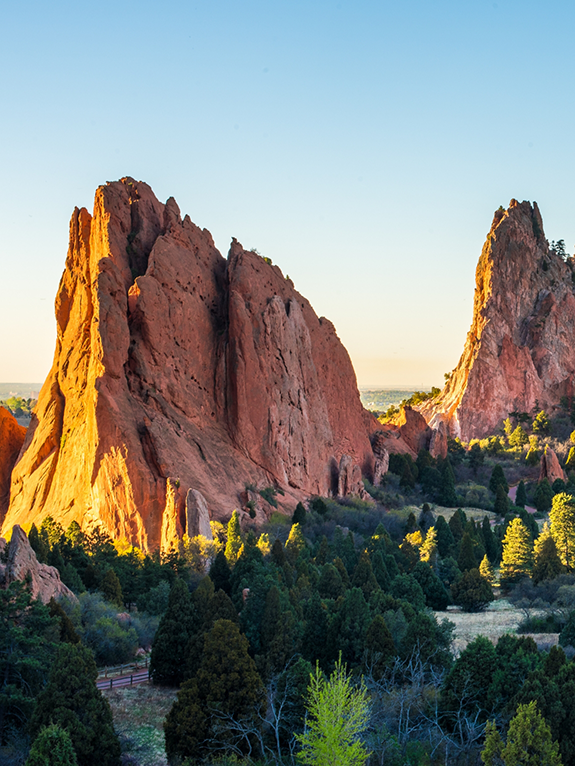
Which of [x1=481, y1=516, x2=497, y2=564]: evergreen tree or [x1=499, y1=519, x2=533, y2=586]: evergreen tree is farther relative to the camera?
[x1=481, y1=516, x2=497, y2=564]: evergreen tree

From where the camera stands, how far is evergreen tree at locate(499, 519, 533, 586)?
4619 centimetres

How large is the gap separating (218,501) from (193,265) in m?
17.7

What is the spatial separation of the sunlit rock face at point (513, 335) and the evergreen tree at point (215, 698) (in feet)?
274

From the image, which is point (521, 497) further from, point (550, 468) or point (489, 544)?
point (489, 544)

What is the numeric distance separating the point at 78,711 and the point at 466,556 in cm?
3128

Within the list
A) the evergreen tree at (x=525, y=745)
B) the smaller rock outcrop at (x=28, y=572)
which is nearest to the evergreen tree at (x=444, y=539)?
the smaller rock outcrop at (x=28, y=572)

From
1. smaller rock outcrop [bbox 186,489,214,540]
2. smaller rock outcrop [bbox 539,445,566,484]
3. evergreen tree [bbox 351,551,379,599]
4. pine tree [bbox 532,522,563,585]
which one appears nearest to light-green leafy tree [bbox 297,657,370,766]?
evergreen tree [bbox 351,551,379,599]

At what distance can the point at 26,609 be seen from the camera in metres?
25.8

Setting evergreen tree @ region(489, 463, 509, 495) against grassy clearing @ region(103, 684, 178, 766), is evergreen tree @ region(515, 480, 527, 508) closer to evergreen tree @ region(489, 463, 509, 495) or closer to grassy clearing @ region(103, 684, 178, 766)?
evergreen tree @ region(489, 463, 509, 495)

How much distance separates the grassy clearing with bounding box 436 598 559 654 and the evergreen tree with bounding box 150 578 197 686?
9.85 metres

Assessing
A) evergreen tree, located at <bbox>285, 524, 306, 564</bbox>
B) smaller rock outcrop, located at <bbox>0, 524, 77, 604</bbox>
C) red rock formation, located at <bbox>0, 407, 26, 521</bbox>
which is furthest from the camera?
red rock formation, located at <bbox>0, 407, 26, 521</bbox>

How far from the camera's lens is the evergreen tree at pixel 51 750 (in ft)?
61.2

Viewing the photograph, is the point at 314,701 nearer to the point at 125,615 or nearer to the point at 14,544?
the point at 14,544

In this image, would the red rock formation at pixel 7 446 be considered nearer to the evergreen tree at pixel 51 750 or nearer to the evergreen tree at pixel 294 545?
the evergreen tree at pixel 294 545
